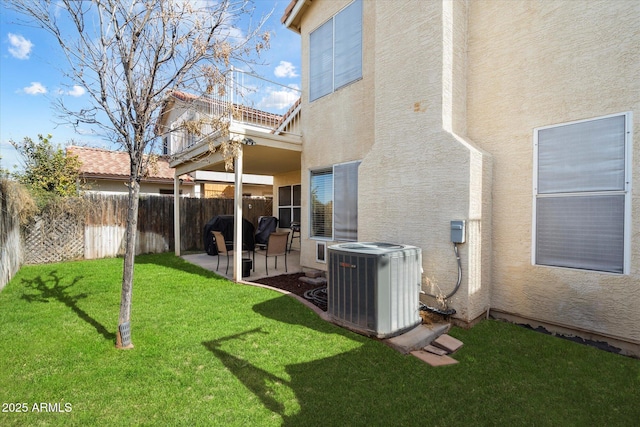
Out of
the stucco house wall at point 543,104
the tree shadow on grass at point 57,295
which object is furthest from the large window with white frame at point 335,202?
the tree shadow on grass at point 57,295

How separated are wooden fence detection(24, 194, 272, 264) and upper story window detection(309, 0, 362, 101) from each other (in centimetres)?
735

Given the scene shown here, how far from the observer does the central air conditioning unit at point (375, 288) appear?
363cm

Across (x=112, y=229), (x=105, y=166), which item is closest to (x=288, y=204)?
(x=112, y=229)

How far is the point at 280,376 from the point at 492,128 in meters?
4.35

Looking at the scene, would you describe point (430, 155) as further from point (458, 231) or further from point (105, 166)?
point (105, 166)

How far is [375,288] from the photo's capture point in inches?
142

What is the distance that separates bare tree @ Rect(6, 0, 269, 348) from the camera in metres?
3.46

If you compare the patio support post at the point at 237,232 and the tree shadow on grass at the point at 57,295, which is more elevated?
the patio support post at the point at 237,232

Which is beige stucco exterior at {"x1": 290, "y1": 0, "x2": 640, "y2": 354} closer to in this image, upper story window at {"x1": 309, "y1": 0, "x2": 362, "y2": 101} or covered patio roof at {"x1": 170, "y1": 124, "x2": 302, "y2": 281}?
upper story window at {"x1": 309, "y1": 0, "x2": 362, "y2": 101}

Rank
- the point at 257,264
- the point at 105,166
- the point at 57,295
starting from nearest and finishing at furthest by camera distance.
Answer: the point at 57,295 → the point at 257,264 → the point at 105,166

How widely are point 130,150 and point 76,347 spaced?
2.38m

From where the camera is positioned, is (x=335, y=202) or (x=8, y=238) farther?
(x=335, y=202)

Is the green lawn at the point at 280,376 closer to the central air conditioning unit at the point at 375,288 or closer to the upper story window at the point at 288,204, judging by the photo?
the central air conditioning unit at the point at 375,288

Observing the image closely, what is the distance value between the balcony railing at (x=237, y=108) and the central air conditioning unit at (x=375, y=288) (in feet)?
8.33
